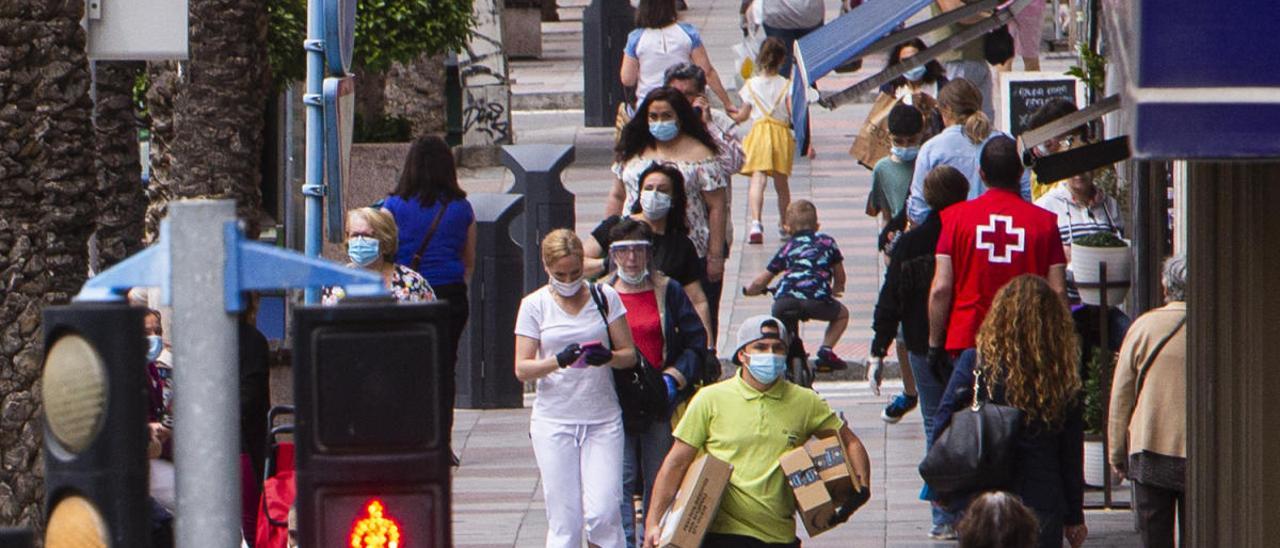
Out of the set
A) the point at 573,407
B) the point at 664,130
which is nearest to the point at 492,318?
the point at 664,130

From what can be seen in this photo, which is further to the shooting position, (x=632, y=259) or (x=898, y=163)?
(x=898, y=163)

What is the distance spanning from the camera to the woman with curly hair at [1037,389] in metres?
8.36

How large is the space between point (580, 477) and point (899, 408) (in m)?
3.68

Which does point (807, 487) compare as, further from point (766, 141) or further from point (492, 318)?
point (766, 141)

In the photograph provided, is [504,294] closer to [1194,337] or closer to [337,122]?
[337,122]

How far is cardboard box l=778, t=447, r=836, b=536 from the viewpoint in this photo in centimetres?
854

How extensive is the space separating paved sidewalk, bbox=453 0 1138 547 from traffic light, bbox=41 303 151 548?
266 inches

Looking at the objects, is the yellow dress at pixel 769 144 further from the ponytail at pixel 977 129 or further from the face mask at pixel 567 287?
the face mask at pixel 567 287

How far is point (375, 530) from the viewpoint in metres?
4.14

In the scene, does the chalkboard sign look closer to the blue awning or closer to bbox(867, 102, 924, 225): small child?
bbox(867, 102, 924, 225): small child

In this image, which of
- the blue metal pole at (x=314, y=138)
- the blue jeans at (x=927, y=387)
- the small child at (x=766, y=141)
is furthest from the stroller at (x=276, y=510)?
the small child at (x=766, y=141)

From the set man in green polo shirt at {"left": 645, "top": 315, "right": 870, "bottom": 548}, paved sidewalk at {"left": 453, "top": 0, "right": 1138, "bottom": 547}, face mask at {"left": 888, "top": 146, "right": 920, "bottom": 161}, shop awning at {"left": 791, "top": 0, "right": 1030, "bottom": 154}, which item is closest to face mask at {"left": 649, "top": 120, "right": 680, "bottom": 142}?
shop awning at {"left": 791, "top": 0, "right": 1030, "bottom": 154}

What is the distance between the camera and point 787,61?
21172 millimetres

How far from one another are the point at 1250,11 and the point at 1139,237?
20.4 ft
